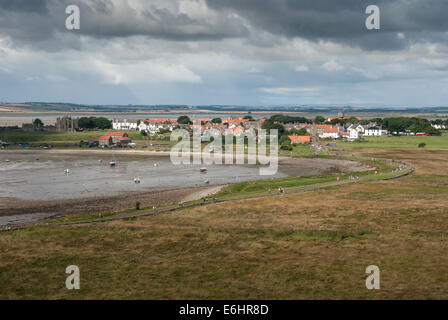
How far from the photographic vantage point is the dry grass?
2900 cm

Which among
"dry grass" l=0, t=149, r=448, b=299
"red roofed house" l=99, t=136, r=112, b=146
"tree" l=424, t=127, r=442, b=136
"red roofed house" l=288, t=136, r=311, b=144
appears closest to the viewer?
"dry grass" l=0, t=149, r=448, b=299

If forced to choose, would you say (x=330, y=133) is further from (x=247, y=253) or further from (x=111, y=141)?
(x=247, y=253)

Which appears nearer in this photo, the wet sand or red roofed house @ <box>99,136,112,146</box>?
the wet sand

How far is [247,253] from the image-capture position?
3625 cm

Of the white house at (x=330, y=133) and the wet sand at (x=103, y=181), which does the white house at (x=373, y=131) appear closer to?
the white house at (x=330, y=133)

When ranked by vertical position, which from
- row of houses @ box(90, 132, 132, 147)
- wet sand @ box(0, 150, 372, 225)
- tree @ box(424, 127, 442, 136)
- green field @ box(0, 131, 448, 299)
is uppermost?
tree @ box(424, 127, 442, 136)

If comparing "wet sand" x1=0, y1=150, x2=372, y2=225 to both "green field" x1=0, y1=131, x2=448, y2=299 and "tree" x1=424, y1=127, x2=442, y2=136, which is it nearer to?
"green field" x1=0, y1=131, x2=448, y2=299

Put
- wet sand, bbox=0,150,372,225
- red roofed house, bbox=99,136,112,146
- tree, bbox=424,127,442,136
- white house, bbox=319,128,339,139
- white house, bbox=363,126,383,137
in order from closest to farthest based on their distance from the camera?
wet sand, bbox=0,150,372,225 → red roofed house, bbox=99,136,112,146 → white house, bbox=319,128,339,139 → tree, bbox=424,127,442,136 → white house, bbox=363,126,383,137

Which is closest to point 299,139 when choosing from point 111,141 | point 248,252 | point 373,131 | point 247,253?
point 373,131

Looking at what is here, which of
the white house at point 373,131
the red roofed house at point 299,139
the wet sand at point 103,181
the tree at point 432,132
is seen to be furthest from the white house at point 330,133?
the wet sand at point 103,181

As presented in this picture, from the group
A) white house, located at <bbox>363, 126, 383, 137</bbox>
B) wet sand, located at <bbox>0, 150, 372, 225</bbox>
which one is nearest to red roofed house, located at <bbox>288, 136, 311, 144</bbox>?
wet sand, located at <bbox>0, 150, 372, 225</bbox>
